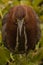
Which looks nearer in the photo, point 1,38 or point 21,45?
point 21,45

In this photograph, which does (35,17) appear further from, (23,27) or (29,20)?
(23,27)

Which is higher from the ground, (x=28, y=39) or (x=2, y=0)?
(x=2, y=0)

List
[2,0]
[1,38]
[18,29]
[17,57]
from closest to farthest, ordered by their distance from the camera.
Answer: [18,29]
[17,57]
[1,38]
[2,0]

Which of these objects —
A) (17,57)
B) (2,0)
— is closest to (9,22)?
(17,57)

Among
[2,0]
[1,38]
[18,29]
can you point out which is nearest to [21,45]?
[18,29]

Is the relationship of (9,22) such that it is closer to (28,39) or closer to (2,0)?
(28,39)

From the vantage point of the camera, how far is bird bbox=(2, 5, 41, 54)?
2.48 m

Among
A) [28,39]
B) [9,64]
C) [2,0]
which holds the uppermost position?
[2,0]

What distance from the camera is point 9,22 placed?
2.67 metres

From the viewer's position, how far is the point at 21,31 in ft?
7.98

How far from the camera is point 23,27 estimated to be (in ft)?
8.07

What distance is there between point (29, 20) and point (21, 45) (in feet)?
0.66

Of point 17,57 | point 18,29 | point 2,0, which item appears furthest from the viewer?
point 2,0

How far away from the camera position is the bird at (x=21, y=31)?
2.48 meters
